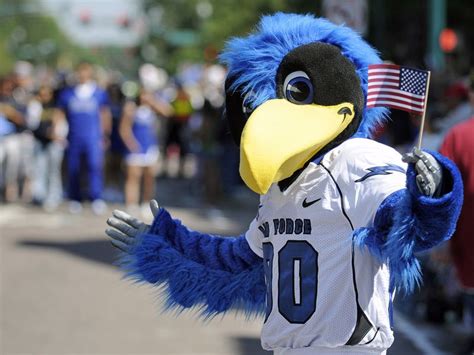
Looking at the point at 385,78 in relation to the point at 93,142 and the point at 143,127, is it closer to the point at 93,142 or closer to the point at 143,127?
the point at 143,127

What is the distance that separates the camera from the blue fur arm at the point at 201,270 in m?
4.30

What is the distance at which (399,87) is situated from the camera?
150 inches

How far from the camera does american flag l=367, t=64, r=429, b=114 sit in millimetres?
3805

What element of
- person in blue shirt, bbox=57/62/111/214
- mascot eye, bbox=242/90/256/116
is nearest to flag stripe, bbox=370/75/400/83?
mascot eye, bbox=242/90/256/116

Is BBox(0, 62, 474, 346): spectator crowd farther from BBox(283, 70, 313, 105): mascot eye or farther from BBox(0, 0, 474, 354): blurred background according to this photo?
BBox(283, 70, 313, 105): mascot eye

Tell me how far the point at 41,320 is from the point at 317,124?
19.3 feet

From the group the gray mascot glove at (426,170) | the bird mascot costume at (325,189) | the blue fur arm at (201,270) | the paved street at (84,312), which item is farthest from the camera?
the paved street at (84,312)

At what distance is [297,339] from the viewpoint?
384cm

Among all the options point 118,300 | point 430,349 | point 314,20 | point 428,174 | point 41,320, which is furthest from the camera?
point 118,300

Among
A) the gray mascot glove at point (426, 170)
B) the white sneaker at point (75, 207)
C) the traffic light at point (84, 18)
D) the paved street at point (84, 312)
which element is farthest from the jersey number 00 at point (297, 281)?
the traffic light at point (84, 18)

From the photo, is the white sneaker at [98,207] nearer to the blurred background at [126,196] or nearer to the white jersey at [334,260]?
the blurred background at [126,196]

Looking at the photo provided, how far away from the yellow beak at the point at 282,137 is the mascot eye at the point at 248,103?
134 millimetres

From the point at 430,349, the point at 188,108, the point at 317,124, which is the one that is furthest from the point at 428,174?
the point at 188,108

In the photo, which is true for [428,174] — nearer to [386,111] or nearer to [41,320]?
[386,111]
